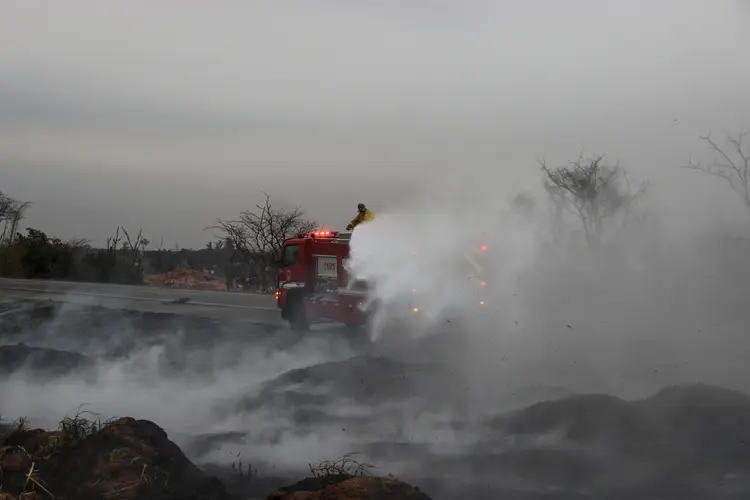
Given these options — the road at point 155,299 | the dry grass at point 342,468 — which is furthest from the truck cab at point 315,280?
the dry grass at point 342,468

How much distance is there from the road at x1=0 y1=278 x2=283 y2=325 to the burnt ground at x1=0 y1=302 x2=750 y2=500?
3572mm

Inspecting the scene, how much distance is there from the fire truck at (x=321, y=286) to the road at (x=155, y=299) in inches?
62.9

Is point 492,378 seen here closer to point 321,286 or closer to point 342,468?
point 342,468

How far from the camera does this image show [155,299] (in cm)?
2397

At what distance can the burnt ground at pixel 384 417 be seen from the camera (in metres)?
8.61

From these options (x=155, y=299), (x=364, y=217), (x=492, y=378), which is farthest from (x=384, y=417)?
(x=155, y=299)

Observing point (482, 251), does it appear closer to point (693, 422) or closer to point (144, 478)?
point (693, 422)

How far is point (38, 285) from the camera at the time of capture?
27.8 metres

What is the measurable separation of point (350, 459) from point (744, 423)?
5.56m

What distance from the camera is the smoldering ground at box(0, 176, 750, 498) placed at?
29.6 ft

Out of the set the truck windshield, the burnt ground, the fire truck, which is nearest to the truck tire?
the fire truck

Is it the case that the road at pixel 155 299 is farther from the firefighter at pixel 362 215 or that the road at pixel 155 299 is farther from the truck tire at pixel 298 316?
the firefighter at pixel 362 215

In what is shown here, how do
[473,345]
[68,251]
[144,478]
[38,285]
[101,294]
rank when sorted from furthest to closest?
[68,251] → [38,285] → [101,294] → [473,345] → [144,478]

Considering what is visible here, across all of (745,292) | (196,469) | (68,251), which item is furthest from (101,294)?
(745,292)
